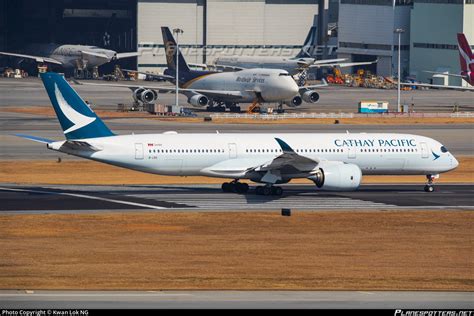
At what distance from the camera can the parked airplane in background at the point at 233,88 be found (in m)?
126

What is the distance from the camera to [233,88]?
12900cm

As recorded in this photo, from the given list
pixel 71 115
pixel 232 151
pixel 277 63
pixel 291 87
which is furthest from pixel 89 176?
pixel 277 63

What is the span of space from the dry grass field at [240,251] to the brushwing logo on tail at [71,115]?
25.9 feet

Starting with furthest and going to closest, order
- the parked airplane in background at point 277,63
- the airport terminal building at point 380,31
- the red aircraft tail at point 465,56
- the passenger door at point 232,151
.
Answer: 1. the airport terminal building at point 380,31
2. the parked airplane in background at point 277,63
3. the red aircraft tail at point 465,56
4. the passenger door at point 232,151

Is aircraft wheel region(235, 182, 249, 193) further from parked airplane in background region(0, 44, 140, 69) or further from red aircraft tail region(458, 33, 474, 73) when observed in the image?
parked airplane in background region(0, 44, 140, 69)

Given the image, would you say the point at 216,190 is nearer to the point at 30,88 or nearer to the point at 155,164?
the point at 155,164

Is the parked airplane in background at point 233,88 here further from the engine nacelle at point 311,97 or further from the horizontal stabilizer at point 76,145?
the horizontal stabilizer at point 76,145

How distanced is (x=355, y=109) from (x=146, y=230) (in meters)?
88.3

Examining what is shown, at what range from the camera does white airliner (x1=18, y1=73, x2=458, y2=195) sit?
2494 inches

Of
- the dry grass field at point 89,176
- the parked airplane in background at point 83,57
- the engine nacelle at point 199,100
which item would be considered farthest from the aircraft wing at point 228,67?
the dry grass field at point 89,176

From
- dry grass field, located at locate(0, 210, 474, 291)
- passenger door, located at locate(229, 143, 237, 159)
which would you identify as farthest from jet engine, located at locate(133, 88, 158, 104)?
dry grass field, located at locate(0, 210, 474, 291)

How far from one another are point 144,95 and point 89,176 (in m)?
55.2

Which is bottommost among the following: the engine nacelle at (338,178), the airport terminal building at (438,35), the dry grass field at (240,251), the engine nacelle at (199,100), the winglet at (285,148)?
the dry grass field at (240,251)

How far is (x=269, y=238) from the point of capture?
52.3 meters
